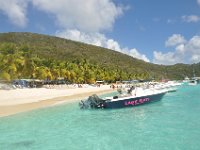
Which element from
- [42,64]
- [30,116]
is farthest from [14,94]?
[42,64]

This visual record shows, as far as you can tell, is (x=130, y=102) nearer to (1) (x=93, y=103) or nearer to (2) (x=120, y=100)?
(2) (x=120, y=100)

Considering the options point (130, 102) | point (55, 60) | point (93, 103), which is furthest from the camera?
point (55, 60)

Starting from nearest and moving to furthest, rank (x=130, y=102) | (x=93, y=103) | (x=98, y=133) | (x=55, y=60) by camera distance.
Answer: (x=98, y=133) < (x=93, y=103) < (x=130, y=102) < (x=55, y=60)

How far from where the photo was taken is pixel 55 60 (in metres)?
104

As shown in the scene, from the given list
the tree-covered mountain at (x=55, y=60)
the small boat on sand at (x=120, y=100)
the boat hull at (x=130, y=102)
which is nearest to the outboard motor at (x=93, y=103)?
the small boat on sand at (x=120, y=100)

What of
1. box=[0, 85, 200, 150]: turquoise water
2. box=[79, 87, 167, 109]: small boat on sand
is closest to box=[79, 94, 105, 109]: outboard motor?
box=[79, 87, 167, 109]: small boat on sand

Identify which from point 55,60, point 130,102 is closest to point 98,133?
point 130,102

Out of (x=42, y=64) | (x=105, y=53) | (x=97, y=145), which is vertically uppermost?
(x=105, y=53)

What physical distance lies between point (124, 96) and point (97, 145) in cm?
1712

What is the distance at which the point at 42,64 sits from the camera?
8094cm

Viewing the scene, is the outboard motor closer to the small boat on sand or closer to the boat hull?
the small boat on sand

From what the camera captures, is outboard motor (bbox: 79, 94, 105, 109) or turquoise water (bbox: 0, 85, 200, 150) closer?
turquoise water (bbox: 0, 85, 200, 150)

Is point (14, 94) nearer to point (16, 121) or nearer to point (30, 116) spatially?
point (30, 116)

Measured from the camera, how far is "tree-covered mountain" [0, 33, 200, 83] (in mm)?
62656
